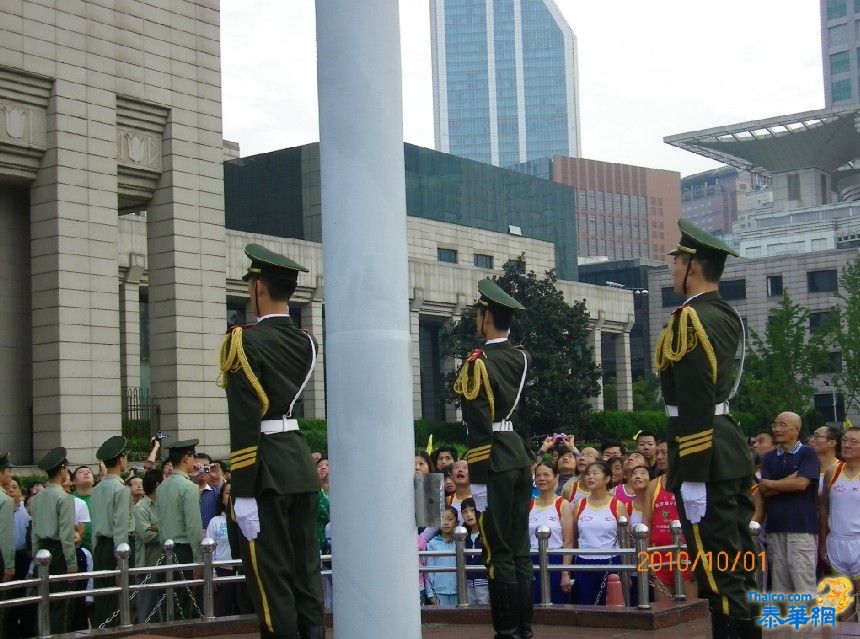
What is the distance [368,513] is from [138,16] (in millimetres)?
19835

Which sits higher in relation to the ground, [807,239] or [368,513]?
[807,239]

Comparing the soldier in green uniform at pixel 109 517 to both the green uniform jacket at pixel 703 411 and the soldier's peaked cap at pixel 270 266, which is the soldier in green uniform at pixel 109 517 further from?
the green uniform jacket at pixel 703 411

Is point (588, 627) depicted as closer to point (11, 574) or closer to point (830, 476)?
point (830, 476)

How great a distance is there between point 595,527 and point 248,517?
5068mm

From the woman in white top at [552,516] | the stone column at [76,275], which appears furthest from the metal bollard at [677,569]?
the stone column at [76,275]

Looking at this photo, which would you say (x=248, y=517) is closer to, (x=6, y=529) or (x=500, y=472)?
(x=500, y=472)

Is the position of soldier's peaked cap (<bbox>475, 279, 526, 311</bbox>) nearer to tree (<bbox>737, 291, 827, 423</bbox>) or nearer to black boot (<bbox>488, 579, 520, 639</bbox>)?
black boot (<bbox>488, 579, 520, 639</bbox>)

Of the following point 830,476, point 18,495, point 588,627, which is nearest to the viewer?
point 588,627

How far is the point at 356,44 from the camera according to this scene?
5.84 metres

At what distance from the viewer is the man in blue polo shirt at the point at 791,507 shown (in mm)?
10141

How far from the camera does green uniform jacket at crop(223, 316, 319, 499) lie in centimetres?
657

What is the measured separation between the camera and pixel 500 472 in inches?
315

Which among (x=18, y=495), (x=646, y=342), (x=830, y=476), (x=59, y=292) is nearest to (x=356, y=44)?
(x=830, y=476)

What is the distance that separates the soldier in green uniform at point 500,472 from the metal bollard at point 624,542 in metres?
1.94
